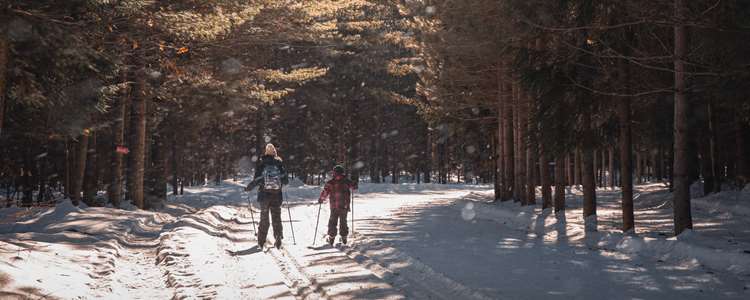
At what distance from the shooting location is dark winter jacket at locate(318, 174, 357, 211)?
1409cm

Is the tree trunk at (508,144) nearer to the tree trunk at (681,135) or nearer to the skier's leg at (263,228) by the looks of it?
the tree trunk at (681,135)

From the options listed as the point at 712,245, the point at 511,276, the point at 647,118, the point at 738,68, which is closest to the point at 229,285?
the point at 511,276

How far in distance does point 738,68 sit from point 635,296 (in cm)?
662

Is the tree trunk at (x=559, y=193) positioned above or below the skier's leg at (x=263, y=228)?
above

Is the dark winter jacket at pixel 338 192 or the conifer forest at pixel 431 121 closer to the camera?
the conifer forest at pixel 431 121

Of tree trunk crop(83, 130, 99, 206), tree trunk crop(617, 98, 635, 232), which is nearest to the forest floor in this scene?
tree trunk crop(617, 98, 635, 232)

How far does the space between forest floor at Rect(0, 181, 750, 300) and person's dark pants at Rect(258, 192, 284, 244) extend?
56 cm

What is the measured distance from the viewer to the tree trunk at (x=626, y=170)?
1490 centimetres

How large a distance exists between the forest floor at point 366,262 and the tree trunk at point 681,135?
2.87ft

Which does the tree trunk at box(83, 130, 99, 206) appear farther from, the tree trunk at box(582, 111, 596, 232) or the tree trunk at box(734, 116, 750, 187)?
the tree trunk at box(734, 116, 750, 187)

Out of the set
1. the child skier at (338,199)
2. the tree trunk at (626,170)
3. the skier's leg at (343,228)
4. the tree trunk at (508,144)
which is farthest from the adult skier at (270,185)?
the tree trunk at (508,144)

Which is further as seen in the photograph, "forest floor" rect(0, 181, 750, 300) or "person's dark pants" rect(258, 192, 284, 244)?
"person's dark pants" rect(258, 192, 284, 244)

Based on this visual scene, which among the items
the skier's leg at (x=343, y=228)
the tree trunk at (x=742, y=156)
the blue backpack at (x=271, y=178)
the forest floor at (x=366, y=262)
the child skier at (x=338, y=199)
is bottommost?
the forest floor at (x=366, y=262)

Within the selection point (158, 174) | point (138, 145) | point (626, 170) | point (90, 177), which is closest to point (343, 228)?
point (626, 170)
